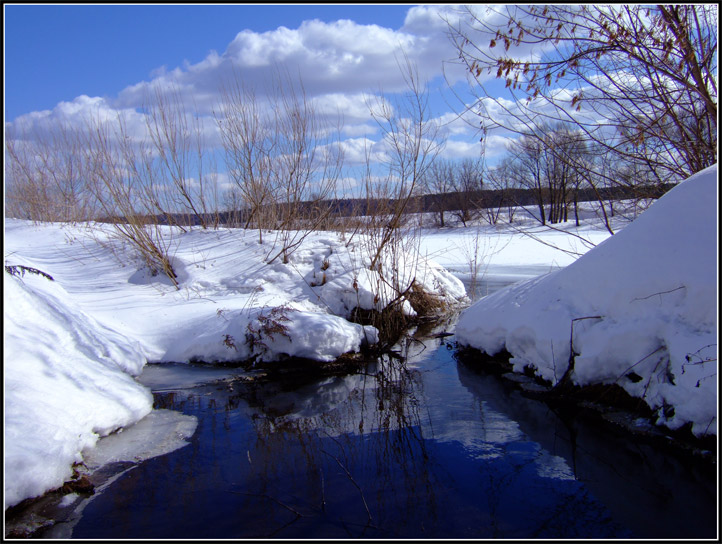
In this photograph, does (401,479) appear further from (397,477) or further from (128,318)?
(128,318)

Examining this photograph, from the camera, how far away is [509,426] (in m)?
4.80

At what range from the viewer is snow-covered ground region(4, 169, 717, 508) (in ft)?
13.0

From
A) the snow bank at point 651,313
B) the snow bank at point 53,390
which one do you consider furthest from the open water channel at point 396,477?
the snow bank at point 651,313

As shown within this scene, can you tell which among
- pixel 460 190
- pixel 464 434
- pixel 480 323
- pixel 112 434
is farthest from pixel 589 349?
pixel 460 190

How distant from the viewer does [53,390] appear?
4.20 meters

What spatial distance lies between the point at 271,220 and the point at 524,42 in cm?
772

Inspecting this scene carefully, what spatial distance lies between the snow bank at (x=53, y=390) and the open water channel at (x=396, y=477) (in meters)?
0.32

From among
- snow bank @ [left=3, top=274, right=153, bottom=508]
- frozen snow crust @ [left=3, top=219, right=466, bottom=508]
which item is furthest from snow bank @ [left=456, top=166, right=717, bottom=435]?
snow bank @ [left=3, top=274, right=153, bottom=508]

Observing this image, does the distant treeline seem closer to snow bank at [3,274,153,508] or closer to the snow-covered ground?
the snow-covered ground

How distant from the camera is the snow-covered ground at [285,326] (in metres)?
3.96

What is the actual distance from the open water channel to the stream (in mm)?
12

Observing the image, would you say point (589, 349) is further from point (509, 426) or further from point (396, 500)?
point (396, 500)

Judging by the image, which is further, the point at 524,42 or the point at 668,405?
the point at 524,42

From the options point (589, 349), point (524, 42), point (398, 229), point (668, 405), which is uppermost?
point (524, 42)
